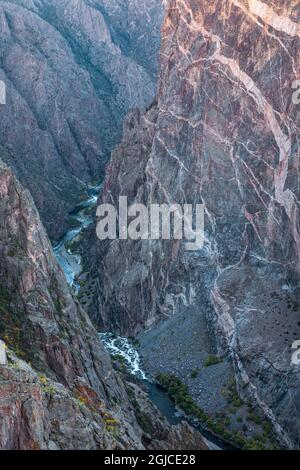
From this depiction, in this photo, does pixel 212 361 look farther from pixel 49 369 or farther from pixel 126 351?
pixel 49 369

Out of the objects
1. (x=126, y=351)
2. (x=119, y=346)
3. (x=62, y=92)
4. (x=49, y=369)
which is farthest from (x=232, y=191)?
(x=62, y=92)

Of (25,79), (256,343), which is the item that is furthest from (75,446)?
(25,79)

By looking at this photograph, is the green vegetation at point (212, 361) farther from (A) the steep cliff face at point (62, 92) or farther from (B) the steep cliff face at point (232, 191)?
(A) the steep cliff face at point (62, 92)

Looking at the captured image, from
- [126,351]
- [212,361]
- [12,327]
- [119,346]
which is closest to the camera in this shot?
[12,327]

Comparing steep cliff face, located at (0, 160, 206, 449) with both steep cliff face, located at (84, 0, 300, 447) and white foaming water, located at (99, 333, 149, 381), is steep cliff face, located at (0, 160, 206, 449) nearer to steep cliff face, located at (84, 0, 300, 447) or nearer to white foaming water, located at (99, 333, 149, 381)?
white foaming water, located at (99, 333, 149, 381)

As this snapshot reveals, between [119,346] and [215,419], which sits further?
[119,346]

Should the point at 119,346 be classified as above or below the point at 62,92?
below

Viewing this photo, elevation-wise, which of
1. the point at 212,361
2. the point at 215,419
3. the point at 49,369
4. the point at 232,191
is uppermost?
the point at 232,191

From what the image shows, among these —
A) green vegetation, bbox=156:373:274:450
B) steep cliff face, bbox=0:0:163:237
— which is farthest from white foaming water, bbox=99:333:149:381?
steep cliff face, bbox=0:0:163:237
